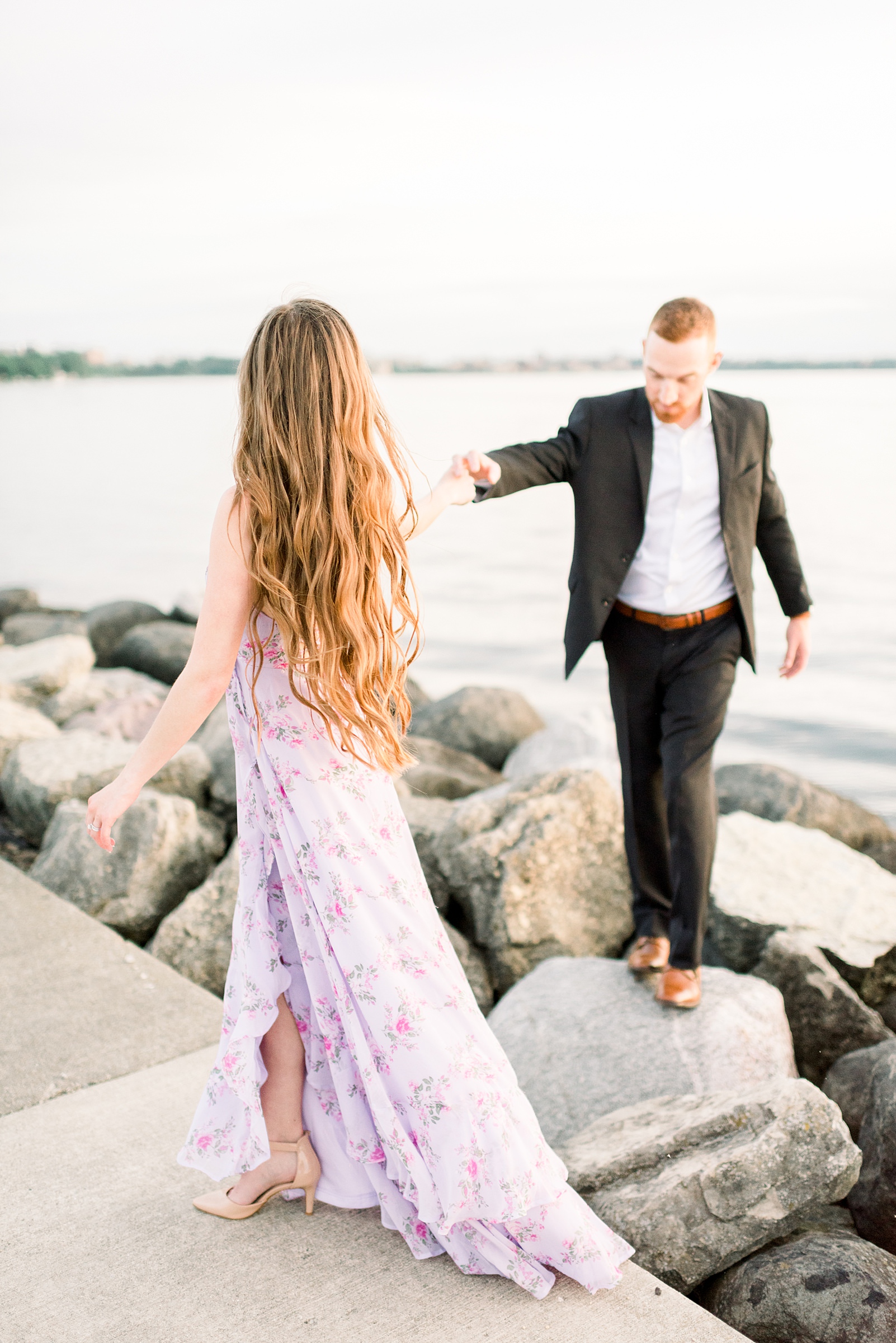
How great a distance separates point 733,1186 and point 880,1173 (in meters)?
0.53

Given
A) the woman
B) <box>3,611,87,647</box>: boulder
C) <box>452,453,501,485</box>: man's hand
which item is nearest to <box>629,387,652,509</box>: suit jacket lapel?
<box>452,453,501,485</box>: man's hand

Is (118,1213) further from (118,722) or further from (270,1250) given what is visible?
(118,722)

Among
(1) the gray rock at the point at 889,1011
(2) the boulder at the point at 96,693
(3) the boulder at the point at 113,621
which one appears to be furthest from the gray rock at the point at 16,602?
(1) the gray rock at the point at 889,1011

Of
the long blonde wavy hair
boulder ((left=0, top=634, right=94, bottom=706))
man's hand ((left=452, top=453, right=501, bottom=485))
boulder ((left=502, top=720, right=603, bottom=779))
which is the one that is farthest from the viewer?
boulder ((left=0, top=634, right=94, bottom=706))

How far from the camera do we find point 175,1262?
2.51m

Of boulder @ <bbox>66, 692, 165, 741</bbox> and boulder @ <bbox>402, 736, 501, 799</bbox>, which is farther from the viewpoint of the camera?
boulder @ <bbox>66, 692, 165, 741</bbox>

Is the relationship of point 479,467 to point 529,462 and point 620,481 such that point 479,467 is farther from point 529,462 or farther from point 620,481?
point 620,481

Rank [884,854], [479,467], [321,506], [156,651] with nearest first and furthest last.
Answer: [321,506]
[479,467]
[884,854]
[156,651]

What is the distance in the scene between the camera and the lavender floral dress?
2.43m

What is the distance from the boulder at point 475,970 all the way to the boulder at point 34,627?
8212 millimetres

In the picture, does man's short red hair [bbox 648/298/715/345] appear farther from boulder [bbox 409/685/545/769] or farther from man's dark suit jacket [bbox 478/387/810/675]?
boulder [bbox 409/685/545/769]

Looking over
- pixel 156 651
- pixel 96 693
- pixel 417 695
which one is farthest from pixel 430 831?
pixel 156 651

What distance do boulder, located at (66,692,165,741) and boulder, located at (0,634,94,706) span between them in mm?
785

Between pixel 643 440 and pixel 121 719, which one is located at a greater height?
pixel 643 440
